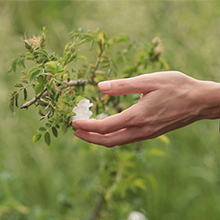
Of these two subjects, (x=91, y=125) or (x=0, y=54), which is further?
(x=0, y=54)

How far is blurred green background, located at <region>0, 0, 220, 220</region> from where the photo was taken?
219 cm

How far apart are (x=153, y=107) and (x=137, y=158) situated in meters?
0.85

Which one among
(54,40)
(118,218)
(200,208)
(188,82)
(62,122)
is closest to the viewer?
(62,122)

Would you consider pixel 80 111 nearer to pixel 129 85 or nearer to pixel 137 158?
pixel 129 85

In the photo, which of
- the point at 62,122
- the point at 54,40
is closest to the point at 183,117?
the point at 62,122

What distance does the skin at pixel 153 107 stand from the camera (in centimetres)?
125

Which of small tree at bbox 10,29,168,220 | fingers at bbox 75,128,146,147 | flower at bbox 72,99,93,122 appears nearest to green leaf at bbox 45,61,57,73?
small tree at bbox 10,29,168,220

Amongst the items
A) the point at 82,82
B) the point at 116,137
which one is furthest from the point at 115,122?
the point at 82,82

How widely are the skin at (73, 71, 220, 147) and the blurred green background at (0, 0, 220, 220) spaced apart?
20.5 inches

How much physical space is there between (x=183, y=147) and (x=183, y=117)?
1392mm

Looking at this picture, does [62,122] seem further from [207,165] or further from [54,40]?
[54,40]

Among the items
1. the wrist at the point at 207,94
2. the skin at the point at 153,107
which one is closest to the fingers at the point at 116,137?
the skin at the point at 153,107

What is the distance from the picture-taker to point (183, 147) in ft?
8.84

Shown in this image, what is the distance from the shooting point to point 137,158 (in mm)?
2078
